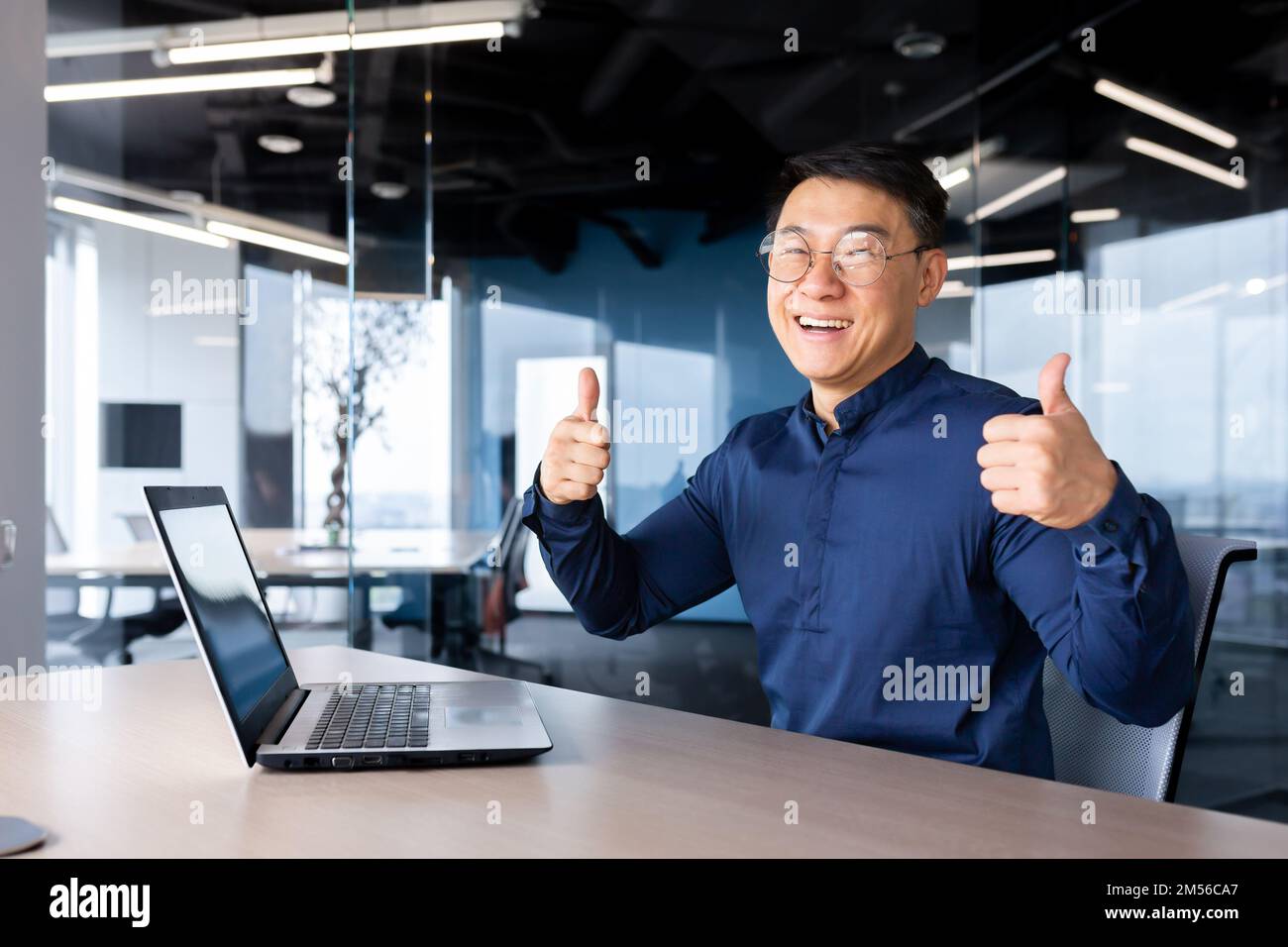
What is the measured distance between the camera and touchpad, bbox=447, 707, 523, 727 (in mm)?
1220

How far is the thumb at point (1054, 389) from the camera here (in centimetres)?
109

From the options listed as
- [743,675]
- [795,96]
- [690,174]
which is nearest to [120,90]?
[690,174]

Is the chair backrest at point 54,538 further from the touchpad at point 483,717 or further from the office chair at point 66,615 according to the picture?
the touchpad at point 483,717

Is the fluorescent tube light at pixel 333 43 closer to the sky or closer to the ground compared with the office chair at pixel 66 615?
closer to the sky

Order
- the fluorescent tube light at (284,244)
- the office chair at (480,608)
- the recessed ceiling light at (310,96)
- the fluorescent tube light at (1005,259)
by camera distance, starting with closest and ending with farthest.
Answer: the fluorescent tube light at (1005,259) < the office chair at (480,608) < the recessed ceiling light at (310,96) < the fluorescent tube light at (284,244)

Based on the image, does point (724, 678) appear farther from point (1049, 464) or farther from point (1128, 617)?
point (1049, 464)

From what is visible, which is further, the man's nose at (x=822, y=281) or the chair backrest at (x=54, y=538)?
the chair backrest at (x=54, y=538)

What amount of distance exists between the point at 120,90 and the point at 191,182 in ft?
1.44

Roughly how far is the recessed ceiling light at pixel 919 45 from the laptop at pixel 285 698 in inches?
153

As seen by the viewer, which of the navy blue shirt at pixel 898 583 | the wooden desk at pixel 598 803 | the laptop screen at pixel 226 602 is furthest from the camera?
the navy blue shirt at pixel 898 583

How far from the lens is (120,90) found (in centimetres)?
441

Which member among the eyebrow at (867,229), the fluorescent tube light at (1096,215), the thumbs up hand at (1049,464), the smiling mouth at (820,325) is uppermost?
the fluorescent tube light at (1096,215)

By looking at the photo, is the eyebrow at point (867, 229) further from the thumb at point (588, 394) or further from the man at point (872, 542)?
the thumb at point (588, 394)

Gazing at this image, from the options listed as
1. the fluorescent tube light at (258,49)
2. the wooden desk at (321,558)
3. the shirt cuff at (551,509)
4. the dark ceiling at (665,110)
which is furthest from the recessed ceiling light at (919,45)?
the shirt cuff at (551,509)
